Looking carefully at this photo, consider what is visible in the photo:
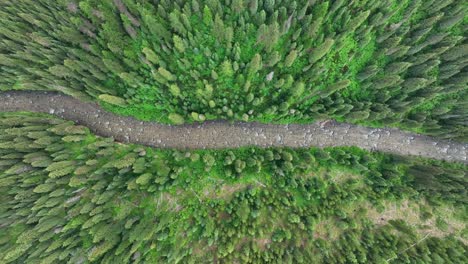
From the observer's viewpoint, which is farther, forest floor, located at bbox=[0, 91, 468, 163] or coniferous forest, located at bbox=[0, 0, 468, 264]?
forest floor, located at bbox=[0, 91, 468, 163]

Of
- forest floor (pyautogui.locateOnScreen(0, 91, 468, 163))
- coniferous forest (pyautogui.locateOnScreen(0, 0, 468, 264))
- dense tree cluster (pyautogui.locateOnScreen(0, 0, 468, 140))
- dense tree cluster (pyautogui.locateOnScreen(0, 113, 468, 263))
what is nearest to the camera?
dense tree cluster (pyautogui.locateOnScreen(0, 113, 468, 263))

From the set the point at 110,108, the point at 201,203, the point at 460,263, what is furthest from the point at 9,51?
the point at 460,263

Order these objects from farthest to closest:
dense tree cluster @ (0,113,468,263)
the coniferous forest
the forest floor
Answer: the forest floor
the coniferous forest
dense tree cluster @ (0,113,468,263)

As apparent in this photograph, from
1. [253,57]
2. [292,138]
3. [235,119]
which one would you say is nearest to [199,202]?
[235,119]

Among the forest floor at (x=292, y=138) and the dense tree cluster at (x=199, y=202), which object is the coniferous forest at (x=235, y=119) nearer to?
the dense tree cluster at (x=199, y=202)

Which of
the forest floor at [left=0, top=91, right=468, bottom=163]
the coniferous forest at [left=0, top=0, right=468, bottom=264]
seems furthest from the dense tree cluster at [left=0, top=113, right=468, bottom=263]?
the forest floor at [left=0, top=91, right=468, bottom=163]

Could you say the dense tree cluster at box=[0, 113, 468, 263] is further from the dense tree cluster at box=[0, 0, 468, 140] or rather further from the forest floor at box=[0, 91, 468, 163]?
the dense tree cluster at box=[0, 0, 468, 140]

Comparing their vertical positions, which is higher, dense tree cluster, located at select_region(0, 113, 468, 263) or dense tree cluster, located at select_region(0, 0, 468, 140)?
dense tree cluster, located at select_region(0, 0, 468, 140)
